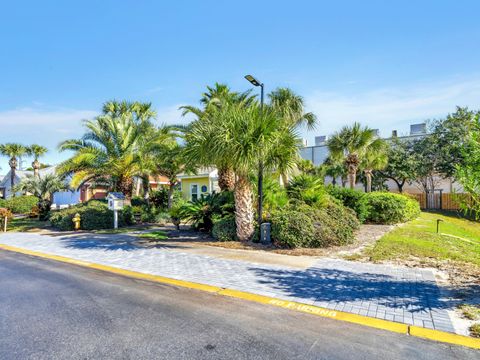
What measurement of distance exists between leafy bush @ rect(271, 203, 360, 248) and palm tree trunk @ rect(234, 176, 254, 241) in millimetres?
861

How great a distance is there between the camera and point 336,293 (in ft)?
17.1

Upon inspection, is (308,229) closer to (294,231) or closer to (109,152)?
(294,231)

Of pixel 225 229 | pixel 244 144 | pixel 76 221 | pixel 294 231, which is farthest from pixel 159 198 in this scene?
pixel 294 231

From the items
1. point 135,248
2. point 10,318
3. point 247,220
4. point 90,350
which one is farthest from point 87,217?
point 90,350

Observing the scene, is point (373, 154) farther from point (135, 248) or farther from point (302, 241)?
point (135, 248)

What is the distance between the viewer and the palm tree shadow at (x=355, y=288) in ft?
15.6

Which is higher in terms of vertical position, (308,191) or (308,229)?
(308,191)

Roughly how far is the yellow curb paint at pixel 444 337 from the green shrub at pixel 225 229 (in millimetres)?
7050

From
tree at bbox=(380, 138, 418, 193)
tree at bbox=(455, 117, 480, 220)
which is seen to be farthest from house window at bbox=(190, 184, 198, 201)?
tree at bbox=(455, 117, 480, 220)

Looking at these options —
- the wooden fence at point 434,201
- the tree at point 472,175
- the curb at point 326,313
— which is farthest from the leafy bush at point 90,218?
the wooden fence at point 434,201

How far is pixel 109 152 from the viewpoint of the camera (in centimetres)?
1606

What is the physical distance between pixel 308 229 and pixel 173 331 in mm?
6034

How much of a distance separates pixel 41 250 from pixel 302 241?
27.7ft

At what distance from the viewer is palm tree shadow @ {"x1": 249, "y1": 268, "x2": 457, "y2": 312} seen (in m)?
4.77
